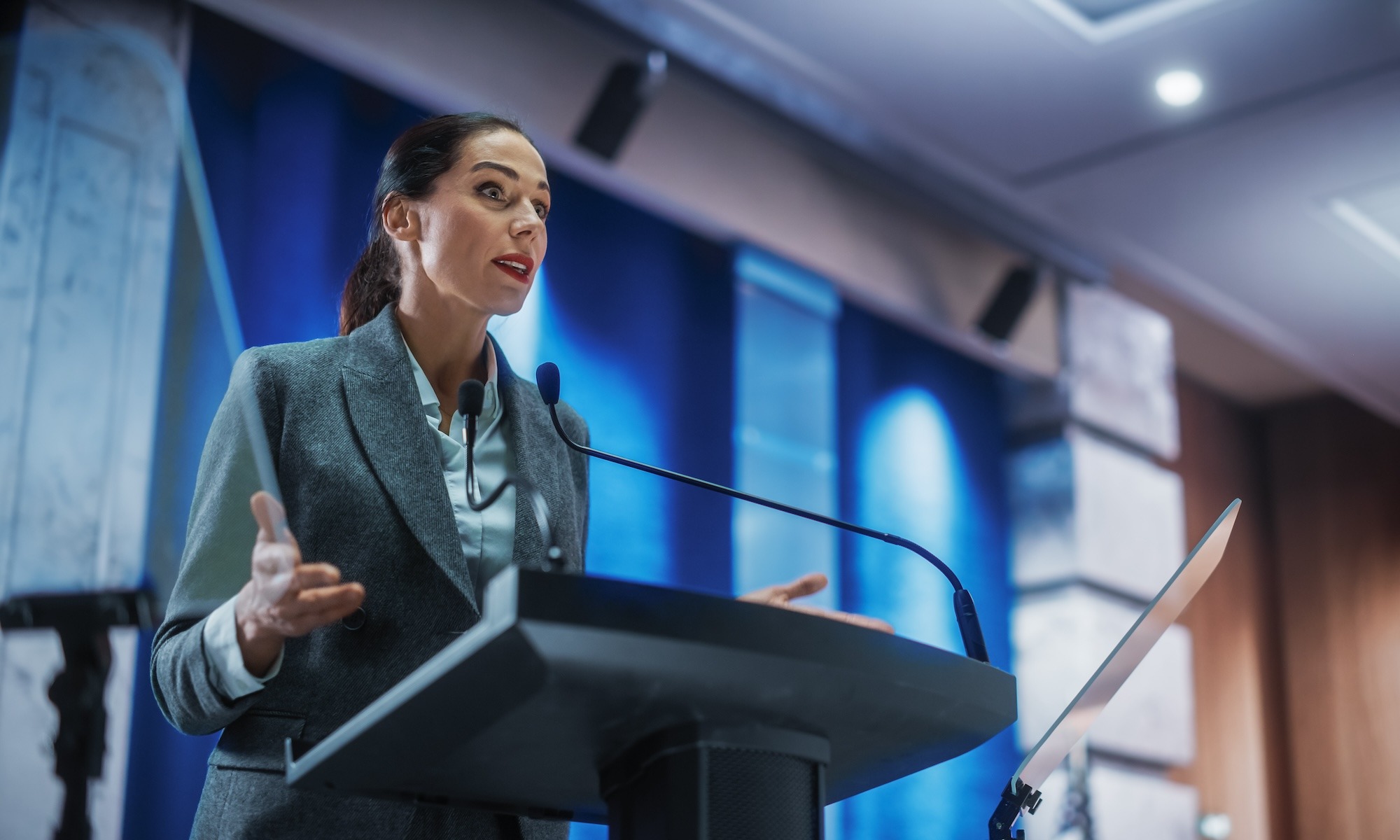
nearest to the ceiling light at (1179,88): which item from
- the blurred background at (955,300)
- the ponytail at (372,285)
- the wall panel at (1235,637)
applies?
the blurred background at (955,300)

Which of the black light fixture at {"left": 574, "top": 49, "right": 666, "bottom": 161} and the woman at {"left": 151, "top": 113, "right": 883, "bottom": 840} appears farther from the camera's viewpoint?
the black light fixture at {"left": 574, "top": 49, "right": 666, "bottom": 161}

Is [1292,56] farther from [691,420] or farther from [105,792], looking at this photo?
[105,792]

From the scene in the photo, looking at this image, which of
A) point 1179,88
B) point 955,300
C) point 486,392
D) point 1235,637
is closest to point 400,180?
point 486,392

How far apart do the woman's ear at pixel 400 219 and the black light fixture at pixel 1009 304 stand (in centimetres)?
329

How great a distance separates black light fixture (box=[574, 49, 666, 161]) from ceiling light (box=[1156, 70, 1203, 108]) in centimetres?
140

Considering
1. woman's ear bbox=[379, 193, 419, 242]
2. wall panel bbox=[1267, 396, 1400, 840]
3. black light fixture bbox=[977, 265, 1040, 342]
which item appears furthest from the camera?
wall panel bbox=[1267, 396, 1400, 840]

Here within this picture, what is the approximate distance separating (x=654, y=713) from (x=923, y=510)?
3588mm

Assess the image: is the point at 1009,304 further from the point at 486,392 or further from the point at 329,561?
the point at 329,561

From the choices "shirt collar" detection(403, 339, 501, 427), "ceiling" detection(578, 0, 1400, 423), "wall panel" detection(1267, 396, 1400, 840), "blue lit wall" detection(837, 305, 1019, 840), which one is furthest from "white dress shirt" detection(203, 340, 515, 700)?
"wall panel" detection(1267, 396, 1400, 840)

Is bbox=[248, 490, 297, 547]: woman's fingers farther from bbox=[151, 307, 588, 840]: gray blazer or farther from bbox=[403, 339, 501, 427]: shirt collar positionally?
bbox=[403, 339, 501, 427]: shirt collar

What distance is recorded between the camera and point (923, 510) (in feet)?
14.4

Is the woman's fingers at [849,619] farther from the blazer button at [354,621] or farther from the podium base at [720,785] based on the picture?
the blazer button at [354,621]

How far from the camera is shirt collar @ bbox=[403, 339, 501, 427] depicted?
1.37 m

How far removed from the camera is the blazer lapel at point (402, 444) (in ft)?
3.91
